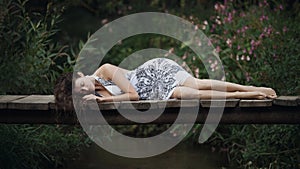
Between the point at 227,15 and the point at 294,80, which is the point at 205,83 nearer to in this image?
the point at 294,80

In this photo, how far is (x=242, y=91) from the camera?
5.05 m

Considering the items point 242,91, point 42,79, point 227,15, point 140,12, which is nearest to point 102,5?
point 140,12

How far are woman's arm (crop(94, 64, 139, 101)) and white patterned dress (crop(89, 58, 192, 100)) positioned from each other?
0.06 m

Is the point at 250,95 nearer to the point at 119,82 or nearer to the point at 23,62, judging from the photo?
the point at 119,82

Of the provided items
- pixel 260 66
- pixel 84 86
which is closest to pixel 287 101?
pixel 84 86

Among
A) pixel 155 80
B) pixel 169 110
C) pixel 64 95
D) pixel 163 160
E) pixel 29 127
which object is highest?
pixel 155 80

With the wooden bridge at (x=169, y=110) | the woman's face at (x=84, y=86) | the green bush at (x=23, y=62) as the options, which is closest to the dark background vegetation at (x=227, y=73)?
the green bush at (x=23, y=62)

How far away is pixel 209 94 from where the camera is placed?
486 cm

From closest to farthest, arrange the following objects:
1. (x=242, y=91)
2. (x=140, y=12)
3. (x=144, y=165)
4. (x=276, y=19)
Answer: (x=242, y=91) → (x=144, y=165) → (x=276, y=19) → (x=140, y=12)

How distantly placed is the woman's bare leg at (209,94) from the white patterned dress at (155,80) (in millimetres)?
170

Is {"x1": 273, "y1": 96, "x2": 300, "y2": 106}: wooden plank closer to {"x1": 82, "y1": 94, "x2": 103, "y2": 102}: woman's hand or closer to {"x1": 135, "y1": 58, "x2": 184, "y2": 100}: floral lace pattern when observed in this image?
{"x1": 135, "y1": 58, "x2": 184, "y2": 100}: floral lace pattern

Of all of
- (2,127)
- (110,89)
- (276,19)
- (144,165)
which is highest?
(276,19)

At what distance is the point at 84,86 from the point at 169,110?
73 cm

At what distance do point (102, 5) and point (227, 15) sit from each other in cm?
307
